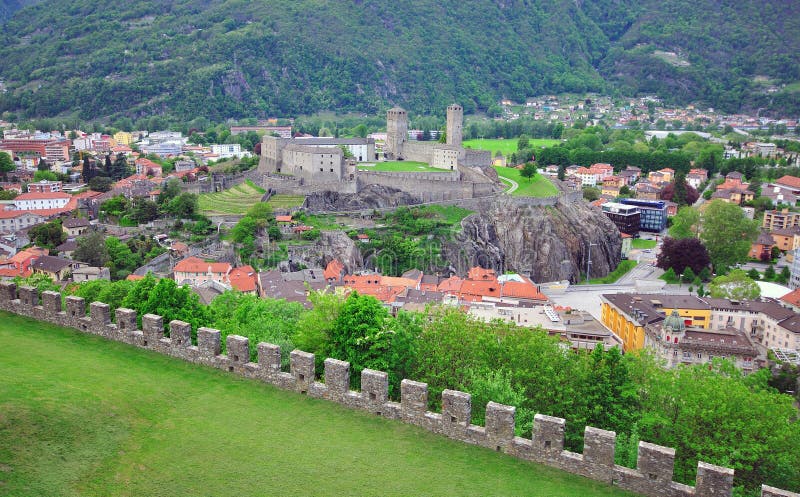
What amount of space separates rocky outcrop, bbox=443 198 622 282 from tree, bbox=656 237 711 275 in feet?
38.1

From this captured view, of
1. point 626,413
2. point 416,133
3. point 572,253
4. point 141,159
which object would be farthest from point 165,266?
point 416,133

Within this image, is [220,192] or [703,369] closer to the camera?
[703,369]

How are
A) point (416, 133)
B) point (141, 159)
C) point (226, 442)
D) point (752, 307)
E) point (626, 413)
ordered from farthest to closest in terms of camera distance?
point (416, 133) < point (141, 159) < point (752, 307) < point (626, 413) < point (226, 442)

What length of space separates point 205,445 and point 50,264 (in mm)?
57028

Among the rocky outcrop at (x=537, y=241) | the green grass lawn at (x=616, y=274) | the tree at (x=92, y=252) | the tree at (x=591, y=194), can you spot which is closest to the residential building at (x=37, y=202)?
the tree at (x=92, y=252)

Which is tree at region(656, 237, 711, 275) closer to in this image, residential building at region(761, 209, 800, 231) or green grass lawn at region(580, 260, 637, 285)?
green grass lawn at region(580, 260, 637, 285)

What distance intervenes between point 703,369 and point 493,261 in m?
63.7

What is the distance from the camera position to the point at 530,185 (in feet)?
358

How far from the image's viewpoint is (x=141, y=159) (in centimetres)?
12825

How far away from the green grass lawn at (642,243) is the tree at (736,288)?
115ft

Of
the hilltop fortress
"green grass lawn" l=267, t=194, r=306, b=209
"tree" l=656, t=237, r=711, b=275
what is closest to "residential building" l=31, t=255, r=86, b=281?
"green grass lawn" l=267, t=194, r=306, b=209

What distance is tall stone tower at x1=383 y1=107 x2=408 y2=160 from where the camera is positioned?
377ft

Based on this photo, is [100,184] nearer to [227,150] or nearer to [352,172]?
[352,172]

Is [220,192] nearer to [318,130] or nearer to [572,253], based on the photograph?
[572,253]
